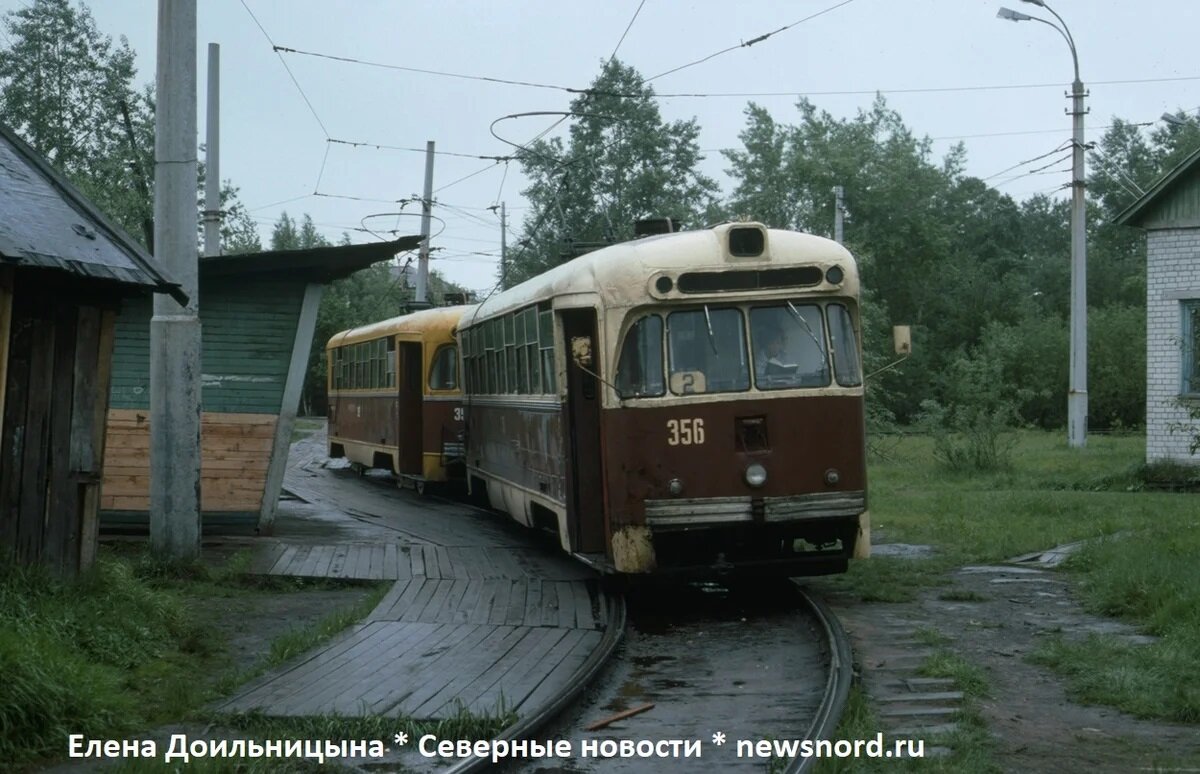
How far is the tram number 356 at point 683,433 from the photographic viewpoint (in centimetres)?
1118

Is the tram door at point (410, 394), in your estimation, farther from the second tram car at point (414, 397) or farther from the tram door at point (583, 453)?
the tram door at point (583, 453)

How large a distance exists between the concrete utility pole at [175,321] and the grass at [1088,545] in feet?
19.3

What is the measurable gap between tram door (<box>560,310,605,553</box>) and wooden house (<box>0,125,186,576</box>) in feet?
11.1

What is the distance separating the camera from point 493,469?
17.7 meters

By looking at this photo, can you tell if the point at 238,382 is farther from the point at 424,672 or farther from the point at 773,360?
the point at 424,672

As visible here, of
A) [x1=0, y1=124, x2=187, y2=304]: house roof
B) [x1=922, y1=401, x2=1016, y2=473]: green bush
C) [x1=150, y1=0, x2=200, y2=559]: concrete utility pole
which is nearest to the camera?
[x1=0, y1=124, x2=187, y2=304]: house roof

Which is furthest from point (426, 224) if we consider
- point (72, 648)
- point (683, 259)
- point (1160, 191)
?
point (72, 648)

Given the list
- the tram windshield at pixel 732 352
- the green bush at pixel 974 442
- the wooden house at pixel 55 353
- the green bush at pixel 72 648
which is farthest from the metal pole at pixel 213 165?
the green bush at pixel 974 442

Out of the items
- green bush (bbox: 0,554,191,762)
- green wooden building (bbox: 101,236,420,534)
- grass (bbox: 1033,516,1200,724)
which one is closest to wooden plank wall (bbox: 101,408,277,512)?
green wooden building (bbox: 101,236,420,534)

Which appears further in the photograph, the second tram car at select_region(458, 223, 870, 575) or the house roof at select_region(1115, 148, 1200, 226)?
the house roof at select_region(1115, 148, 1200, 226)

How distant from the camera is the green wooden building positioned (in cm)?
1603

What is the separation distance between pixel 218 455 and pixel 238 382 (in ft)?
2.79

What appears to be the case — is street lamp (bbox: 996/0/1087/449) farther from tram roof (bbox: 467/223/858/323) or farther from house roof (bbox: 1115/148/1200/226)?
tram roof (bbox: 467/223/858/323)

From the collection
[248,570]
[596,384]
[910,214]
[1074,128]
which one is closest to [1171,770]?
[596,384]
